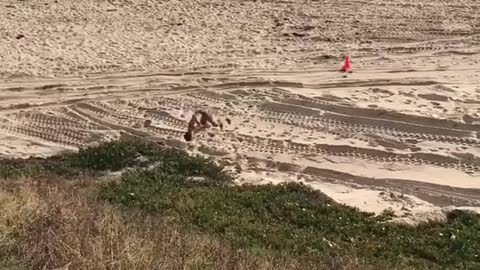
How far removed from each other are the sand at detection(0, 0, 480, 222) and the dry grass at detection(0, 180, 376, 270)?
2860mm

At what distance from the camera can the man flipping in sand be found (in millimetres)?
11213

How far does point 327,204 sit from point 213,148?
2.42 metres

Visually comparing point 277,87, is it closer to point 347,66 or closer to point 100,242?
point 347,66

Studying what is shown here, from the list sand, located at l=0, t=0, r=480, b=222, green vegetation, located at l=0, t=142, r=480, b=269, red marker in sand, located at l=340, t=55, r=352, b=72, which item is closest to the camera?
green vegetation, located at l=0, t=142, r=480, b=269

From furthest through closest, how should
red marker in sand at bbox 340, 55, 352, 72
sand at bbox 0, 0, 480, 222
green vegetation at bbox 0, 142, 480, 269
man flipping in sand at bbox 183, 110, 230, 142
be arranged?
red marker in sand at bbox 340, 55, 352, 72 → man flipping in sand at bbox 183, 110, 230, 142 → sand at bbox 0, 0, 480, 222 → green vegetation at bbox 0, 142, 480, 269

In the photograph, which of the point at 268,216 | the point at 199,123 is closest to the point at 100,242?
the point at 268,216

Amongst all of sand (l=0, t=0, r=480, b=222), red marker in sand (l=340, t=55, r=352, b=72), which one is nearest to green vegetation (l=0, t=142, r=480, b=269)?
sand (l=0, t=0, r=480, b=222)

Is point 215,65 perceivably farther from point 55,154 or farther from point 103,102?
point 55,154

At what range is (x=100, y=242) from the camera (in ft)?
19.1

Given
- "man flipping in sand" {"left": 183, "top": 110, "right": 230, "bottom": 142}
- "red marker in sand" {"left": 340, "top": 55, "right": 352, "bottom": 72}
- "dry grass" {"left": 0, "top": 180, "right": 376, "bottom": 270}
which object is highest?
"red marker in sand" {"left": 340, "top": 55, "right": 352, "bottom": 72}

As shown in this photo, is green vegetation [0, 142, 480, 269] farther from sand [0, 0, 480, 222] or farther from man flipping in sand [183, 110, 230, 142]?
man flipping in sand [183, 110, 230, 142]

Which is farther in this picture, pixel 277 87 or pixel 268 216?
pixel 277 87

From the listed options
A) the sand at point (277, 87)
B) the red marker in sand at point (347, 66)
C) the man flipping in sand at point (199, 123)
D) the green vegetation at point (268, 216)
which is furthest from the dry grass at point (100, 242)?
the red marker in sand at point (347, 66)

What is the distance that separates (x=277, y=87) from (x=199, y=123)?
4.62 feet
